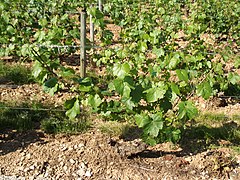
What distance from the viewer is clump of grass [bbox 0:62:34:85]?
5.95 m

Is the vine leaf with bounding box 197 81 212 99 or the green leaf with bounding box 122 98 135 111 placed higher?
the vine leaf with bounding box 197 81 212 99

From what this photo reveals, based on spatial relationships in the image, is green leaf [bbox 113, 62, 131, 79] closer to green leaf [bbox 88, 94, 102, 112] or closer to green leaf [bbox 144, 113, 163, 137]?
green leaf [bbox 88, 94, 102, 112]

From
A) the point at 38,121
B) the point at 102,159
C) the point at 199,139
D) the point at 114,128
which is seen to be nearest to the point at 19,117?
the point at 38,121

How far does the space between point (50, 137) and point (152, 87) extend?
1.56m

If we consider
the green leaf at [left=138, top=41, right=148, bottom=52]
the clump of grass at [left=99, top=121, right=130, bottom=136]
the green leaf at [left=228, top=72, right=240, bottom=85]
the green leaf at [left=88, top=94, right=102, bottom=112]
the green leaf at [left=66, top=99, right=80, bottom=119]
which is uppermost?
the green leaf at [left=138, top=41, right=148, bottom=52]

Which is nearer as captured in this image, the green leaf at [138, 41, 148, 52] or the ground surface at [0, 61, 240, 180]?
the ground surface at [0, 61, 240, 180]

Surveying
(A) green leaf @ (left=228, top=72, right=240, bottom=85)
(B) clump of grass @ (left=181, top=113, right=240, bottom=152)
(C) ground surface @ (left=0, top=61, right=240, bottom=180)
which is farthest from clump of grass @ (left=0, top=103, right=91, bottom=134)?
(A) green leaf @ (left=228, top=72, right=240, bottom=85)

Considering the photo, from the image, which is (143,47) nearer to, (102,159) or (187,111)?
(187,111)

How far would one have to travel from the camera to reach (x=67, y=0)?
927 cm

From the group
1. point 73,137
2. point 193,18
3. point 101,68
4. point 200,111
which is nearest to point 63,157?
point 73,137

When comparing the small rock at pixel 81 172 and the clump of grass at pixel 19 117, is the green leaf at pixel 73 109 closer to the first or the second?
the small rock at pixel 81 172

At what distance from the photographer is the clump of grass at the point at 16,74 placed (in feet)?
19.5

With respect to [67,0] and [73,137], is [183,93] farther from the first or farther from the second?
[67,0]

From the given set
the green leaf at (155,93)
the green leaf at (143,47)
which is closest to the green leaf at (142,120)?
the green leaf at (155,93)
